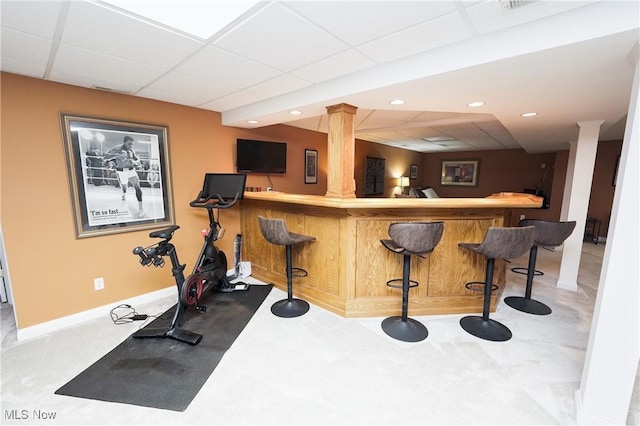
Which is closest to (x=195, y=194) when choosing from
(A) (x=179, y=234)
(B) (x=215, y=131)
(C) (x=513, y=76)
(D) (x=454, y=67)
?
(A) (x=179, y=234)

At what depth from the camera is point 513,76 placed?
1.91 meters

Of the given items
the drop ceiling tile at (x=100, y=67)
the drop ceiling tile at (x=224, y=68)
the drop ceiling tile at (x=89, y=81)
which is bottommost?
the drop ceiling tile at (x=89, y=81)

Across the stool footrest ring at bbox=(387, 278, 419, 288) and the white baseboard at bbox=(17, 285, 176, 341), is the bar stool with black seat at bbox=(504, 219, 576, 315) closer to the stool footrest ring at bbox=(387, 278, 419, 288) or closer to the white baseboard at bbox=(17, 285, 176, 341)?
the stool footrest ring at bbox=(387, 278, 419, 288)

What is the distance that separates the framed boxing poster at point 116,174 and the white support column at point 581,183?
4.96m

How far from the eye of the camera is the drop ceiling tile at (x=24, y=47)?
1636 mm

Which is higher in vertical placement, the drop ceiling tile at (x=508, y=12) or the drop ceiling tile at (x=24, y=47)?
the drop ceiling tile at (x=508, y=12)

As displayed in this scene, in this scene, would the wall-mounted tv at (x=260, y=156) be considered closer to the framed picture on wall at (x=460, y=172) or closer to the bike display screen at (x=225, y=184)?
the bike display screen at (x=225, y=184)

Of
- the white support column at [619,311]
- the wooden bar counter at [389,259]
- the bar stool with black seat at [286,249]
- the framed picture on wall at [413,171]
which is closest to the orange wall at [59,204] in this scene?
the bar stool with black seat at [286,249]

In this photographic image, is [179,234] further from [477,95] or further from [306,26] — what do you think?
[477,95]

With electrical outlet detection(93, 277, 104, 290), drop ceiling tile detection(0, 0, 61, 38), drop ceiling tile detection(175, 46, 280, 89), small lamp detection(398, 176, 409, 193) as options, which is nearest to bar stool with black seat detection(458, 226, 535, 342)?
drop ceiling tile detection(175, 46, 280, 89)

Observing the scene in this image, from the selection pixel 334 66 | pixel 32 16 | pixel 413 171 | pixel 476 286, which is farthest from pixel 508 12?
pixel 413 171

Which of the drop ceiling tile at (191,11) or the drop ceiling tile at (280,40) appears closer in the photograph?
the drop ceiling tile at (191,11)

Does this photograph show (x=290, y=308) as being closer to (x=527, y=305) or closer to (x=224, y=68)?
(x=224, y=68)

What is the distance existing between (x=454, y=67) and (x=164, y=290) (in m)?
3.67
